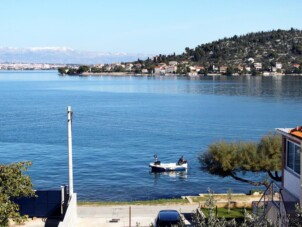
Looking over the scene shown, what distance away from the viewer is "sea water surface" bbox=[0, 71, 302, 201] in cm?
3966

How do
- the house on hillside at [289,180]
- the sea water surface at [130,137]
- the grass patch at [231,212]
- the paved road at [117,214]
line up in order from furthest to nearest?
the sea water surface at [130,137]
the grass patch at [231,212]
the paved road at [117,214]
the house on hillside at [289,180]

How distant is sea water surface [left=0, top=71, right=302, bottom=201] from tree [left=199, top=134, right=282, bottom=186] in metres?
7.31

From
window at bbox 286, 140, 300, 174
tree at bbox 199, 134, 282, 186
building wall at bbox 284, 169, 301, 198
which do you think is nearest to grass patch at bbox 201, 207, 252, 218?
building wall at bbox 284, 169, 301, 198

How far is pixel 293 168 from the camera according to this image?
47.4 feet

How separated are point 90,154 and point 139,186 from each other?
13631 mm

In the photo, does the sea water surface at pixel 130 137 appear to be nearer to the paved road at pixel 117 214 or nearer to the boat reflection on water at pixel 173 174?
the boat reflection on water at pixel 173 174

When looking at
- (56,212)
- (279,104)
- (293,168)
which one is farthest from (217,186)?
(279,104)

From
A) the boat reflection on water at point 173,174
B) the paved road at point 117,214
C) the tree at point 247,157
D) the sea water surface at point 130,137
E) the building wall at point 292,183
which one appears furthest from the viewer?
the boat reflection on water at point 173,174

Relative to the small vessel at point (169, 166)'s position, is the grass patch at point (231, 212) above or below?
above

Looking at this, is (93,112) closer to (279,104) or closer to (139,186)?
(279,104)

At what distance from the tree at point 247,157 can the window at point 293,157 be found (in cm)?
1354

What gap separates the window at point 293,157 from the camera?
1402 cm

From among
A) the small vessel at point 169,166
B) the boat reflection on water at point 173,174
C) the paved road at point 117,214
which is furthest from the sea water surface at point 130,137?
the paved road at point 117,214

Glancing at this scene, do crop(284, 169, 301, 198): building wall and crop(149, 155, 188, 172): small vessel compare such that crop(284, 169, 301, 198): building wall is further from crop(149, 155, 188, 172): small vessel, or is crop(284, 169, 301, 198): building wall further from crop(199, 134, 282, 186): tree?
crop(149, 155, 188, 172): small vessel
